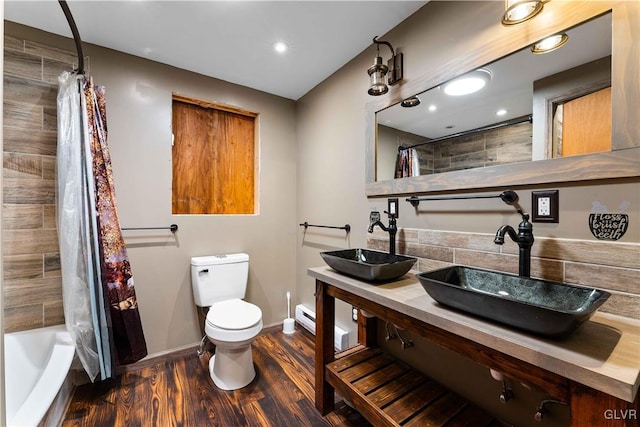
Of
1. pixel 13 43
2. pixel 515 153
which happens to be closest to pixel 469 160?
pixel 515 153

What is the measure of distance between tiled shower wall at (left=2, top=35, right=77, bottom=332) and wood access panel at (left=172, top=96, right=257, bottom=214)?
74 centimetres

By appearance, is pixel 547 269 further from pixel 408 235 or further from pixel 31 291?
pixel 31 291

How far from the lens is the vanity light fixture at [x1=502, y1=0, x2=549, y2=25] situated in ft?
3.41

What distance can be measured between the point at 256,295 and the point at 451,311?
6.39 feet

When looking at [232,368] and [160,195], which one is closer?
[232,368]

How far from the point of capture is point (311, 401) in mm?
1651

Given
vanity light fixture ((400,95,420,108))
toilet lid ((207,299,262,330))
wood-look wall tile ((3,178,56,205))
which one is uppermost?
vanity light fixture ((400,95,420,108))

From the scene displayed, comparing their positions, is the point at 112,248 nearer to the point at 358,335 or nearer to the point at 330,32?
the point at 358,335

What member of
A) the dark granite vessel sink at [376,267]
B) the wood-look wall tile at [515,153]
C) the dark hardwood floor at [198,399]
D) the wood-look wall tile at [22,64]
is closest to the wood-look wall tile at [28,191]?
the wood-look wall tile at [22,64]

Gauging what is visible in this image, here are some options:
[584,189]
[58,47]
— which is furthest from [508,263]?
[58,47]

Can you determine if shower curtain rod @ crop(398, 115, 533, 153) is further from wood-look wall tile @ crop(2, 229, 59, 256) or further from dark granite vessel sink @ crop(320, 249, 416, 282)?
wood-look wall tile @ crop(2, 229, 59, 256)

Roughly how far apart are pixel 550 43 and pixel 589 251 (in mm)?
835

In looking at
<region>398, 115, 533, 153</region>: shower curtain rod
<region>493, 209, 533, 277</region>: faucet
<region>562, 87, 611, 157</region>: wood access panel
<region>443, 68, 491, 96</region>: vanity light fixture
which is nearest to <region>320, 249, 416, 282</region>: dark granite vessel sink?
<region>493, 209, 533, 277</region>: faucet

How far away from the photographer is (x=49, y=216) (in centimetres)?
174
